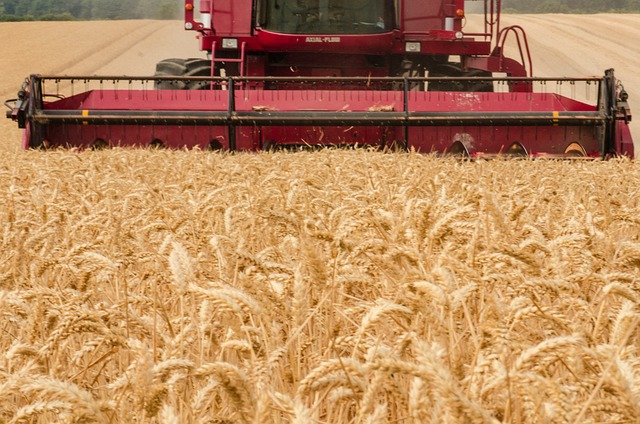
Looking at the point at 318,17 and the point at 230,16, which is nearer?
the point at 318,17

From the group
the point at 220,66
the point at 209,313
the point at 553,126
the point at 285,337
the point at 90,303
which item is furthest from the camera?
the point at 220,66

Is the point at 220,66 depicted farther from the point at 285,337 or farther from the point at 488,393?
the point at 488,393

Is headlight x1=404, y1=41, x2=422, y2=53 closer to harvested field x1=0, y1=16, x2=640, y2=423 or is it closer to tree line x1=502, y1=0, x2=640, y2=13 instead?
harvested field x1=0, y1=16, x2=640, y2=423

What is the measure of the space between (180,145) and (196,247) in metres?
6.85

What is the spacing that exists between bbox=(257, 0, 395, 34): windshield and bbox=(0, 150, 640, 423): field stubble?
640cm

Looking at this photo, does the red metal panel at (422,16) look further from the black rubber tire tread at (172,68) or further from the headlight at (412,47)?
the black rubber tire tread at (172,68)

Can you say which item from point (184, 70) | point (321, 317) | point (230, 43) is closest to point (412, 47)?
point (230, 43)

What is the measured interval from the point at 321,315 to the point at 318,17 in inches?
340

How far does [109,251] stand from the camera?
9.21 feet

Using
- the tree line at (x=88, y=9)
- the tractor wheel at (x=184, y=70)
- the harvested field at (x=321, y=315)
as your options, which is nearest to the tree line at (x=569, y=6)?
the tree line at (x=88, y=9)

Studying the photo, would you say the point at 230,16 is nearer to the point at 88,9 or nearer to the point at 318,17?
the point at 318,17

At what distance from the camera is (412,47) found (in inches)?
410

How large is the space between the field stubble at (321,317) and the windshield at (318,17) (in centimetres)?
640

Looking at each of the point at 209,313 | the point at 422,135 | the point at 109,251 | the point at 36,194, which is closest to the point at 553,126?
the point at 422,135
